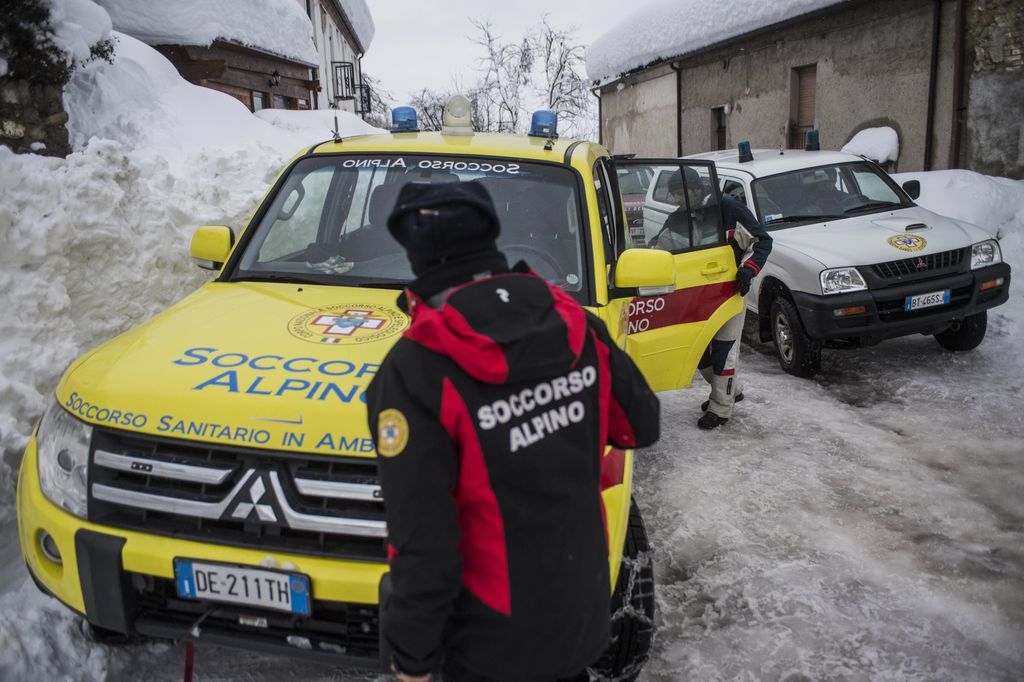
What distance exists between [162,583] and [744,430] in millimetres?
4119

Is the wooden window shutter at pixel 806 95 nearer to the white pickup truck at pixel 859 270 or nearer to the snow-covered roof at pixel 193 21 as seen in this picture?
the white pickup truck at pixel 859 270

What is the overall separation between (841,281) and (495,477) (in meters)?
5.39

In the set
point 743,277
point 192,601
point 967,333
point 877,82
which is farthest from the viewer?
point 877,82

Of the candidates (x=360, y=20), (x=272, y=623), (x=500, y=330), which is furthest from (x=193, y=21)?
(x=360, y=20)

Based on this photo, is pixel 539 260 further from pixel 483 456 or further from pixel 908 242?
pixel 908 242

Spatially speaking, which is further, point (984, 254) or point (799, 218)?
point (799, 218)

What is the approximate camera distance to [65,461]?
2.56 m

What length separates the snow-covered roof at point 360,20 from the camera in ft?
100

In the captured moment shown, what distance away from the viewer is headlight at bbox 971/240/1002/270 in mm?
6461

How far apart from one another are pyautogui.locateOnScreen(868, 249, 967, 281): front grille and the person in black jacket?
5.28 meters

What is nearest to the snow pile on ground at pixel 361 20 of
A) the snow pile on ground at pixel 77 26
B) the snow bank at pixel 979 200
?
the snow pile on ground at pixel 77 26

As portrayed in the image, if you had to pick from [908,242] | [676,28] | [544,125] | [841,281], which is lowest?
[841,281]

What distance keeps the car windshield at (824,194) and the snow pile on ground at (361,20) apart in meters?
25.2

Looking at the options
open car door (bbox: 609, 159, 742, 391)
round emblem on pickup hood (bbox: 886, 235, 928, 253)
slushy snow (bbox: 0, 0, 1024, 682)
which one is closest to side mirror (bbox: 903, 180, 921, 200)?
round emblem on pickup hood (bbox: 886, 235, 928, 253)
